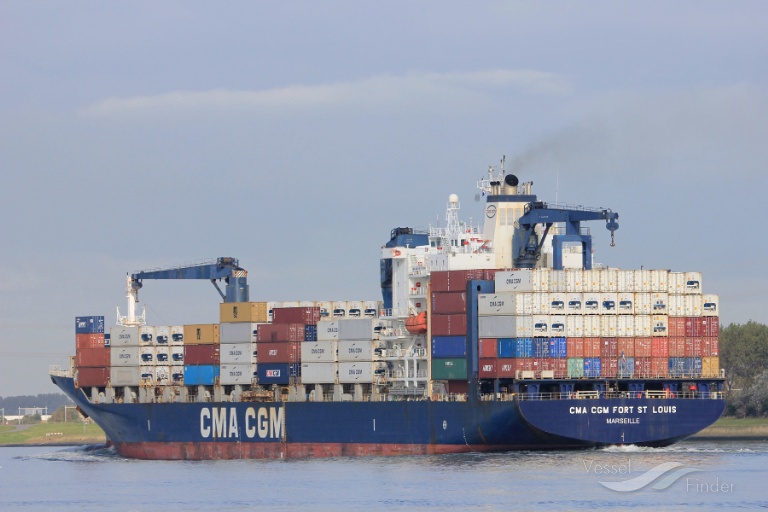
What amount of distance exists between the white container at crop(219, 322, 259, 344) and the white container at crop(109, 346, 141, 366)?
8176 millimetres

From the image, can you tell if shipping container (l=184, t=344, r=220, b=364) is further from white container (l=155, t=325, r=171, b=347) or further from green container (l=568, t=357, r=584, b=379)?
green container (l=568, t=357, r=584, b=379)

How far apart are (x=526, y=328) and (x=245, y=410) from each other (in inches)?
872

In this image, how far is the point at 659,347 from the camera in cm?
9419

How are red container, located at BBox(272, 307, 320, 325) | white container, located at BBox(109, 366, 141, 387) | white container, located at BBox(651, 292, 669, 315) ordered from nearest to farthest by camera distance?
1. white container, located at BBox(651, 292, 669, 315)
2. red container, located at BBox(272, 307, 320, 325)
3. white container, located at BBox(109, 366, 141, 387)

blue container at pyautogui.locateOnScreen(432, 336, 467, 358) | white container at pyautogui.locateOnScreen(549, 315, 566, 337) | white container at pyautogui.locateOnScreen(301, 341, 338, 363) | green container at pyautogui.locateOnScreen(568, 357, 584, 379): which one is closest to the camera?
green container at pyautogui.locateOnScreen(568, 357, 584, 379)

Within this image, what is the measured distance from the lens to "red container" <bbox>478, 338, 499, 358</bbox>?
9456cm

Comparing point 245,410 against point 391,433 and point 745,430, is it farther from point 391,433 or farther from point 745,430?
point 745,430

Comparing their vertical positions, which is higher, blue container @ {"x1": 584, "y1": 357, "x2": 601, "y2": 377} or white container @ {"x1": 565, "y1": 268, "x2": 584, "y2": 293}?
white container @ {"x1": 565, "y1": 268, "x2": 584, "y2": 293}

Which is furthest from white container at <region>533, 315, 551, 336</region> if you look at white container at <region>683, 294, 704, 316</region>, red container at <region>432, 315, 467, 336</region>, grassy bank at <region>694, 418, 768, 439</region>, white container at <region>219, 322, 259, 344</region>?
grassy bank at <region>694, 418, 768, 439</region>

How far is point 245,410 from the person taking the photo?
4235 inches

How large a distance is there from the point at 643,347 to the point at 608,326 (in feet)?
7.36

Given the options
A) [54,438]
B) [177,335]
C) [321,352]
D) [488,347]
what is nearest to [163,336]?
[177,335]

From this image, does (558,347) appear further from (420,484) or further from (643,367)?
(420,484)

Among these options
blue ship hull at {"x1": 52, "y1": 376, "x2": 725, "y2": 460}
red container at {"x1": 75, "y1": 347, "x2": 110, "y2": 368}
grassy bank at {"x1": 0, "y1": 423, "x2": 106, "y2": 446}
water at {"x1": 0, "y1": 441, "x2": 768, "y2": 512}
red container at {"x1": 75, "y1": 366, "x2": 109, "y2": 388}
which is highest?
red container at {"x1": 75, "y1": 347, "x2": 110, "y2": 368}
